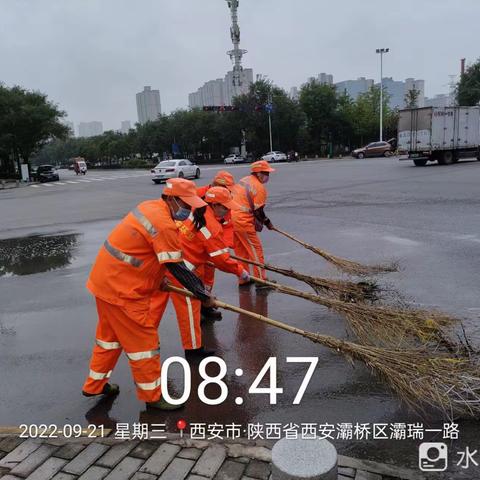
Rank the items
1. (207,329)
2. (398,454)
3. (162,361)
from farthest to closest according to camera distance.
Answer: (207,329), (162,361), (398,454)

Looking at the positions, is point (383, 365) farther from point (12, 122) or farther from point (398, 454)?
point (12, 122)

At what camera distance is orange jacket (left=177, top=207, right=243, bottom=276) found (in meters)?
4.02

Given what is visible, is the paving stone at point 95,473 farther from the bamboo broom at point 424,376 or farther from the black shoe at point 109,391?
the bamboo broom at point 424,376

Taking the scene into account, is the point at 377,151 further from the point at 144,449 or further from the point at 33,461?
the point at 33,461

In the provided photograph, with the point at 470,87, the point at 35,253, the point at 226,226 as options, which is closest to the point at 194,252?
the point at 226,226

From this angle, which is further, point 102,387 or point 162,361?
point 162,361

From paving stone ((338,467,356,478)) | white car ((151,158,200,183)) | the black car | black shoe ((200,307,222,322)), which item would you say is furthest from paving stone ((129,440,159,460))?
the black car

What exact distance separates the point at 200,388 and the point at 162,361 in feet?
2.06

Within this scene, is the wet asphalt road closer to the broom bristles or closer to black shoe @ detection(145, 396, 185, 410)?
black shoe @ detection(145, 396, 185, 410)

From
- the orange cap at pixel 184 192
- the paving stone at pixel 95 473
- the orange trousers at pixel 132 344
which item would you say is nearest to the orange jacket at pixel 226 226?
the orange cap at pixel 184 192

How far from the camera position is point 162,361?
4.13m

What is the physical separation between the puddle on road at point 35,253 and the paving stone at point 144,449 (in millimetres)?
5558

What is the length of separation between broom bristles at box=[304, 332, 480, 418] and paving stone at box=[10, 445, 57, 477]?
1815 millimetres

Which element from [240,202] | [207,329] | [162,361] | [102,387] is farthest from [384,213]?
[102,387]
